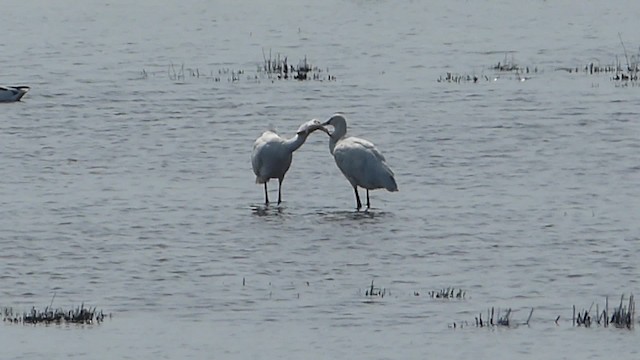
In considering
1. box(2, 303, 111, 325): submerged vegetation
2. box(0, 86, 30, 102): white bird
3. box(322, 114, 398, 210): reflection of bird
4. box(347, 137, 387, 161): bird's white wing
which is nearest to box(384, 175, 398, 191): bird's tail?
box(322, 114, 398, 210): reflection of bird

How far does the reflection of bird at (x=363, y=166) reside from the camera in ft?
65.7

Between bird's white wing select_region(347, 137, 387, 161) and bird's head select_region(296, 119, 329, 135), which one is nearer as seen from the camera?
bird's white wing select_region(347, 137, 387, 161)

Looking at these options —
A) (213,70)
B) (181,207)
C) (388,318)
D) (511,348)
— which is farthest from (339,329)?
(213,70)

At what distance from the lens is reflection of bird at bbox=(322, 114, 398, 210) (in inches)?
789

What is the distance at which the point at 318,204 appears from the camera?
2055 cm

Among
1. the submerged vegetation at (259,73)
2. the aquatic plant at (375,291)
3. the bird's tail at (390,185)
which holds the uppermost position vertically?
the aquatic plant at (375,291)

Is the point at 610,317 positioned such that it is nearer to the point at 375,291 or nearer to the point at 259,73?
the point at 375,291

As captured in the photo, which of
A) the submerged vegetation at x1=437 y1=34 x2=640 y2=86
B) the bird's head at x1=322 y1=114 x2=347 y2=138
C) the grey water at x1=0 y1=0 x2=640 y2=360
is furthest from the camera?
the submerged vegetation at x1=437 y1=34 x2=640 y2=86

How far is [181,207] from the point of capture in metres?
20.2

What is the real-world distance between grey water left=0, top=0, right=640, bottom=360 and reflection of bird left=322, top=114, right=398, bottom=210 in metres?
0.32

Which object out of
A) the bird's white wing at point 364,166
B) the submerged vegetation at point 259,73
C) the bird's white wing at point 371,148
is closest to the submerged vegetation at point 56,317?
the bird's white wing at point 364,166

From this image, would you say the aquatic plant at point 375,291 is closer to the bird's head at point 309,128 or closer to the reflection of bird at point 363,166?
the reflection of bird at point 363,166

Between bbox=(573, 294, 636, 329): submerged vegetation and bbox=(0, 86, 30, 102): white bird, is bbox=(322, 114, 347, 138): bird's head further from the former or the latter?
bbox=(0, 86, 30, 102): white bird

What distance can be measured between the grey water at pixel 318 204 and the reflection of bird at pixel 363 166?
1.06 ft
